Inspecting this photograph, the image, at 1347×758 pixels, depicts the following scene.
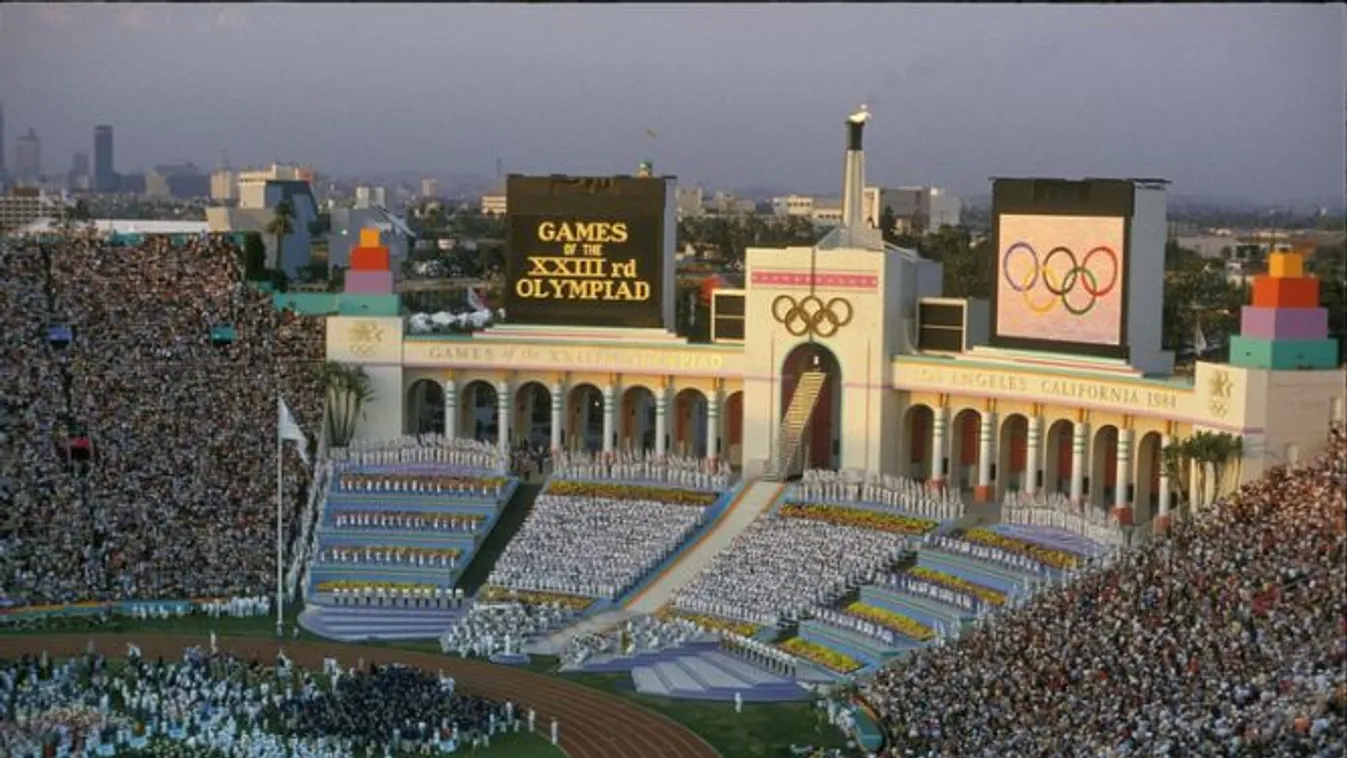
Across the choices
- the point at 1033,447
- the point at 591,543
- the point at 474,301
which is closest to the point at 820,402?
the point at 1033,447

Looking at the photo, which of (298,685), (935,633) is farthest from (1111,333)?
(298,685)

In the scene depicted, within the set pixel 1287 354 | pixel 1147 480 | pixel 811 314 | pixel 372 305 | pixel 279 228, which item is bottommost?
pixel 1147 480

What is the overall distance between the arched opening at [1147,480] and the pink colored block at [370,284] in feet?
92.1

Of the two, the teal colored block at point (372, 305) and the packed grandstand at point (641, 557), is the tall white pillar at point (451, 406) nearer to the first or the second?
the packed grandstand at point (641, 557)

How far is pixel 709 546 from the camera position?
62375 millimetres

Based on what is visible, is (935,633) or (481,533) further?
(481,533)

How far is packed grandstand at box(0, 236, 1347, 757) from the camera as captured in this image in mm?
40094

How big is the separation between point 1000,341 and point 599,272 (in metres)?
15.3

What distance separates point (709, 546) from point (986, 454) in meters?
9.59

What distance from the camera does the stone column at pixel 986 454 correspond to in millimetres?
63562

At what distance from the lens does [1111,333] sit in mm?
60750

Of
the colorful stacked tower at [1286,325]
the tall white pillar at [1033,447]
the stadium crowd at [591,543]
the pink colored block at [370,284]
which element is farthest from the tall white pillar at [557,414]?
the colorful stacked tower at [1286,325]

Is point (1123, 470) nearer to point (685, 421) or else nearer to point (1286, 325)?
point (1286, 325)

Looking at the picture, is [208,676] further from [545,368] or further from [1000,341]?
[1000,341]
